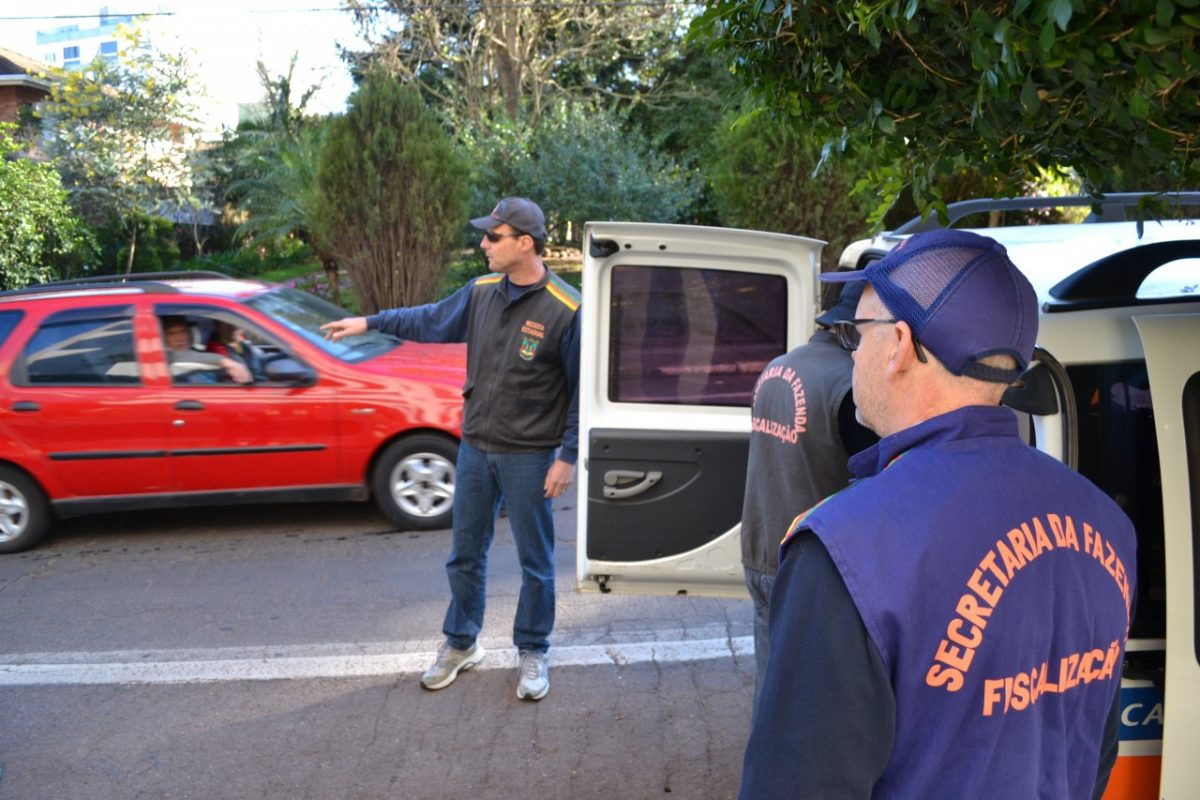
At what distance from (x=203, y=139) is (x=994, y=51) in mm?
30200

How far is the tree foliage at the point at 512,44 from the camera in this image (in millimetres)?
23547

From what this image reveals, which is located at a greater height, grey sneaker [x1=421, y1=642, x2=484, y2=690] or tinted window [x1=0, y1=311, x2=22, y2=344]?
tinted window [x1=0, y1=311, x2=22, y2=344]

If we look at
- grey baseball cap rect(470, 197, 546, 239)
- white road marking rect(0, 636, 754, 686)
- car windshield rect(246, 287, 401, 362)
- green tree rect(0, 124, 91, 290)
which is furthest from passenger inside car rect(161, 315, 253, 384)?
green tree rect(0, 124, 91, 290)

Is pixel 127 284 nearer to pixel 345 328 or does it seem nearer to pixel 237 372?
pixel 237 372

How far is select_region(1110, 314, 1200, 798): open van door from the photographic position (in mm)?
2525

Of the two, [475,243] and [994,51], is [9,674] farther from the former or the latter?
[475,243]

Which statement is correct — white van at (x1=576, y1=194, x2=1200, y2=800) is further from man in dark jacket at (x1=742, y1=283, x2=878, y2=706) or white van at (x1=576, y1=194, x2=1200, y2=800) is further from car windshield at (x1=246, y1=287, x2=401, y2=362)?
car windshield at (x1=246, y1=287, x2=401, y2=362)

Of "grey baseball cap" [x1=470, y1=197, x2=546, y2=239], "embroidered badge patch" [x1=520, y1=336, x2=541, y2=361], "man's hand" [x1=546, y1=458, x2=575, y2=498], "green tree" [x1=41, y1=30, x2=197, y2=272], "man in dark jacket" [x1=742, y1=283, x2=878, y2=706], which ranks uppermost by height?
"green tree" [x1=41, y1=30, x2=197, y2=272]

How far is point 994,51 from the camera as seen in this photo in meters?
1.70

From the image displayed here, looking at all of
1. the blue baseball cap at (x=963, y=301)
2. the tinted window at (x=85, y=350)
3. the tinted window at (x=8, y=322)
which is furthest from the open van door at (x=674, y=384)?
the tinted window at (x=8, y=322)

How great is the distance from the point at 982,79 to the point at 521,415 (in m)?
Answer: 2.98

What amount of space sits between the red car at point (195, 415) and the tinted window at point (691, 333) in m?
3.17

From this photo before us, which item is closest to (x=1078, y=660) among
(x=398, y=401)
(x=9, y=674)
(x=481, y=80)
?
(x=9, y=674)

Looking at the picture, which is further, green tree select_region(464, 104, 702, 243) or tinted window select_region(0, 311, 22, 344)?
green tree select_region(464, 104, 702, 243)
